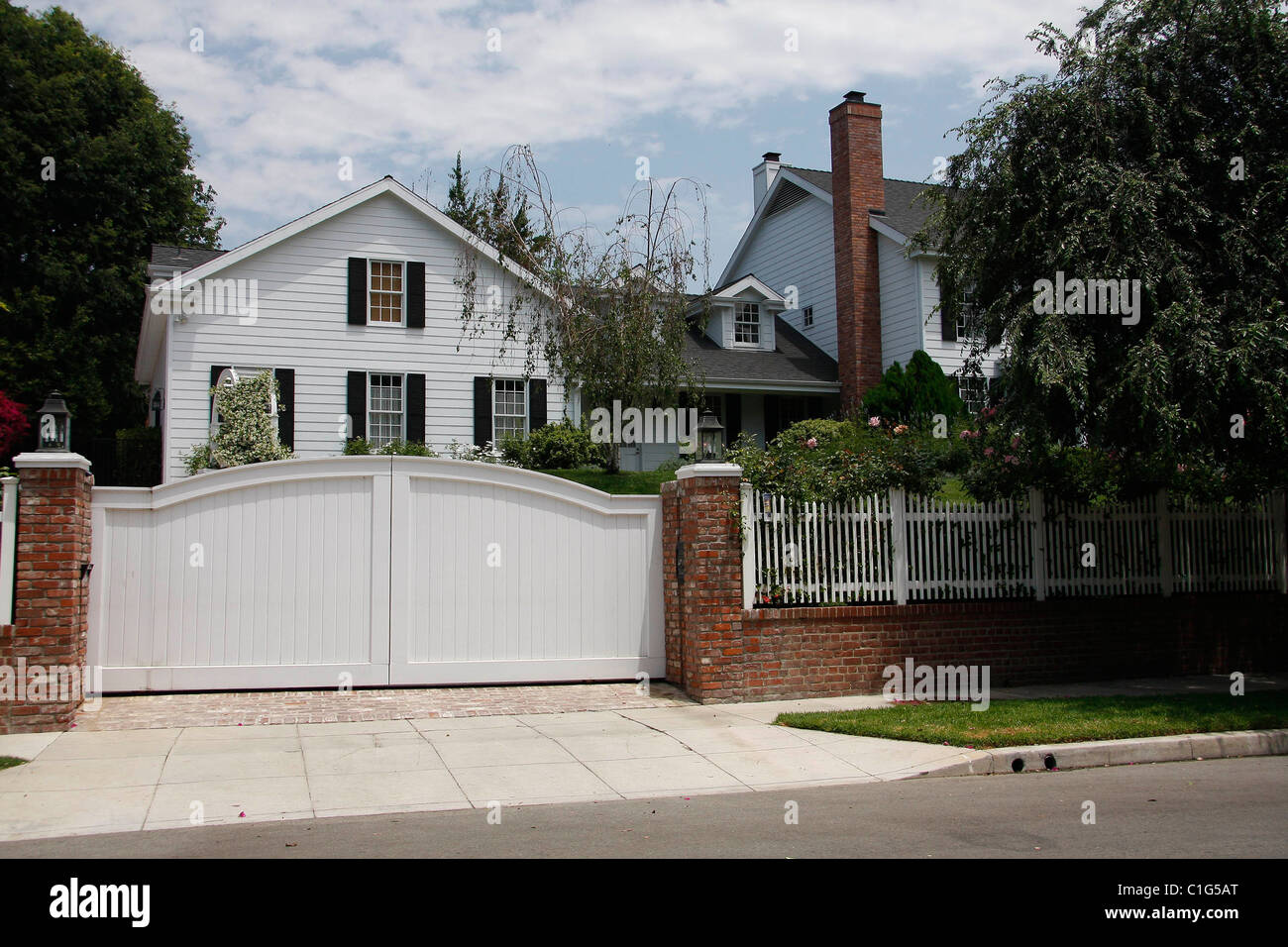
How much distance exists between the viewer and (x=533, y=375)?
22.2 meters

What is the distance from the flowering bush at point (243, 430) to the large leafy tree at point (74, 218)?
1290 cm

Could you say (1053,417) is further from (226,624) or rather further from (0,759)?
(0,759)

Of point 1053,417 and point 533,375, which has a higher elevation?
point 533,375

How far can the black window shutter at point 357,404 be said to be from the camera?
21250mm

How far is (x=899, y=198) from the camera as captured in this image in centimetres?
2738

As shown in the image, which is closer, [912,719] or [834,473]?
[912,719]

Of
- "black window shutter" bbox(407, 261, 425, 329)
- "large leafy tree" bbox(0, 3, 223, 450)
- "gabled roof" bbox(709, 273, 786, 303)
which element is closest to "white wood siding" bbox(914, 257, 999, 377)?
"gabled roof" bbox(709, 273, 786, 303)

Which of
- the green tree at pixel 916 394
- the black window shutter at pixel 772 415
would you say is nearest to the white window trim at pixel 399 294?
the black window shutter at pixel 772 415

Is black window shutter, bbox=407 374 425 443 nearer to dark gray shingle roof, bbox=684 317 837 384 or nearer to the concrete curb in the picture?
dark gray shingle roof, bbox=684 317 837 384

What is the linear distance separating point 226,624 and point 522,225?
13.1m

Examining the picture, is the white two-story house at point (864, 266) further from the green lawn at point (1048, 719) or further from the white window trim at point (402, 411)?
the green lawn at point (1048, 719)

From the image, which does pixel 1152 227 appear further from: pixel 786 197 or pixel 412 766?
pixel 786 197

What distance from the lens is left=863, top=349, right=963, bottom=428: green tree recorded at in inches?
911
